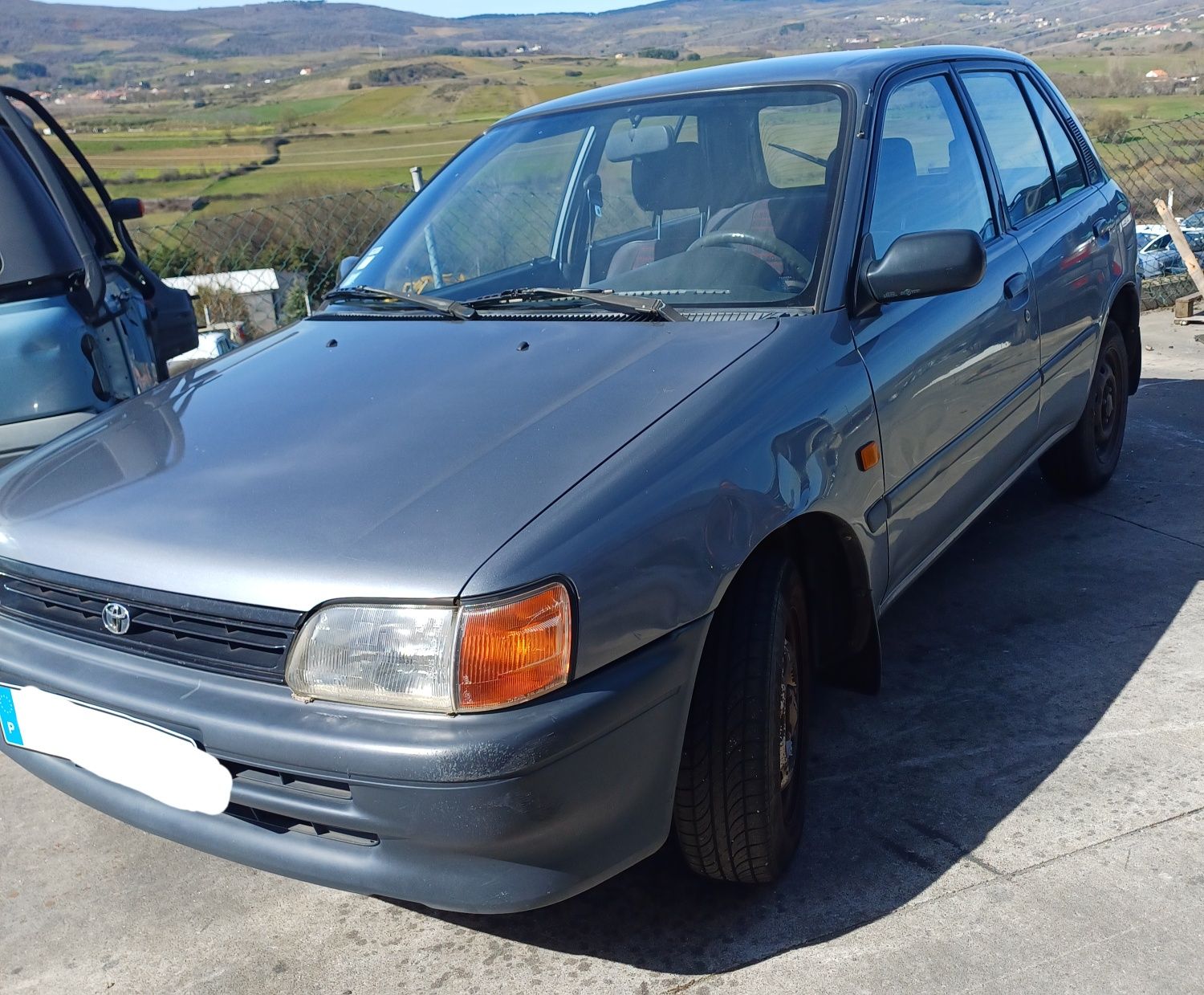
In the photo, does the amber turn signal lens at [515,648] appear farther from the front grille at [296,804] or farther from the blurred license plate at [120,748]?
the blurred license plate at [120,748]

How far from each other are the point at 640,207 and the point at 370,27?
634 feet

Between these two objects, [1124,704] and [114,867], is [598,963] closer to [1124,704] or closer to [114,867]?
[114,867]

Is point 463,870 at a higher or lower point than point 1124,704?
higher

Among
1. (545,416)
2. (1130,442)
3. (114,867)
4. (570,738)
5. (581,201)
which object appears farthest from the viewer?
(1130,442)

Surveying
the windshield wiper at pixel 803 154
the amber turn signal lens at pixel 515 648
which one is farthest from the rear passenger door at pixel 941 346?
the amber turn signal lens at pixel 515 648

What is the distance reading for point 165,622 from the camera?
1994 mm

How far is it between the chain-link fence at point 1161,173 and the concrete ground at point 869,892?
6.32 m

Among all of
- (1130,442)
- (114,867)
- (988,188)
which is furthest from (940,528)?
(1130,442)

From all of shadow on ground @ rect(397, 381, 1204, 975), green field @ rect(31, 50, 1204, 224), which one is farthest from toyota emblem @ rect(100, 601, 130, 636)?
green field @ rect(31, 50, 1204, 224)

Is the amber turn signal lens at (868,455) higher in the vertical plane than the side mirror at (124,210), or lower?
lower

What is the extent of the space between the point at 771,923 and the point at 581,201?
6.83 feet

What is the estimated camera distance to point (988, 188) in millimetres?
3471

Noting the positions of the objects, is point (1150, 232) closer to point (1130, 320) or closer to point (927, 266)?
point (1130, 320)

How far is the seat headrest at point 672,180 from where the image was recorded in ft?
9.76
